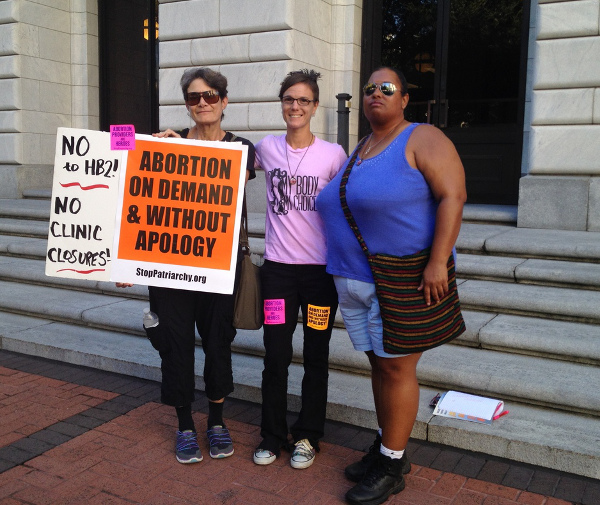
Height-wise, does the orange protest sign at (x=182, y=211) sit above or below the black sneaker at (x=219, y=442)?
above

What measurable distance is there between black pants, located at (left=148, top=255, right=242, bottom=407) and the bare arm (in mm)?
1156

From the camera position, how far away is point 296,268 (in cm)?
336

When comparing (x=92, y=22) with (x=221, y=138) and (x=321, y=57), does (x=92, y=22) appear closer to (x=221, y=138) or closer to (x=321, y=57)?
(x=321, y=57)

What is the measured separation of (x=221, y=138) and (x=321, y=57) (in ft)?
17.8

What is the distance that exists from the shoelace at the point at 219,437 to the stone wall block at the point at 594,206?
14.4 ft

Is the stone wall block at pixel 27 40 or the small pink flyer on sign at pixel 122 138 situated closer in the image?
the small pink flyer on sign at pixel 122 138

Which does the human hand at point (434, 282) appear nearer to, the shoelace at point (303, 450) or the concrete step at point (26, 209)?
the shoelace at point (303, 450)

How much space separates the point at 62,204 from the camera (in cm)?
363

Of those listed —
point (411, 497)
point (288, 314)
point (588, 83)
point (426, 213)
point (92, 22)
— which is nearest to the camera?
point (426, 213)

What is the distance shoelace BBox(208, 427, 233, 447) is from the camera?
3549mm

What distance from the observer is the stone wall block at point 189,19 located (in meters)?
8.21

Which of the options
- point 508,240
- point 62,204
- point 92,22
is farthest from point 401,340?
point 92,22

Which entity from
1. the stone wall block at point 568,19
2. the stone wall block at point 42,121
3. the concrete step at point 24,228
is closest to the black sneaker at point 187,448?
the concrete step at point 24,228

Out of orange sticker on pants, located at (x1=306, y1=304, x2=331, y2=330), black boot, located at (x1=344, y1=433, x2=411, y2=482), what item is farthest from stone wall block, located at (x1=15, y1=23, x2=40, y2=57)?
black boot, located at (x1=344, y1=433, x2=411, y2=482)
